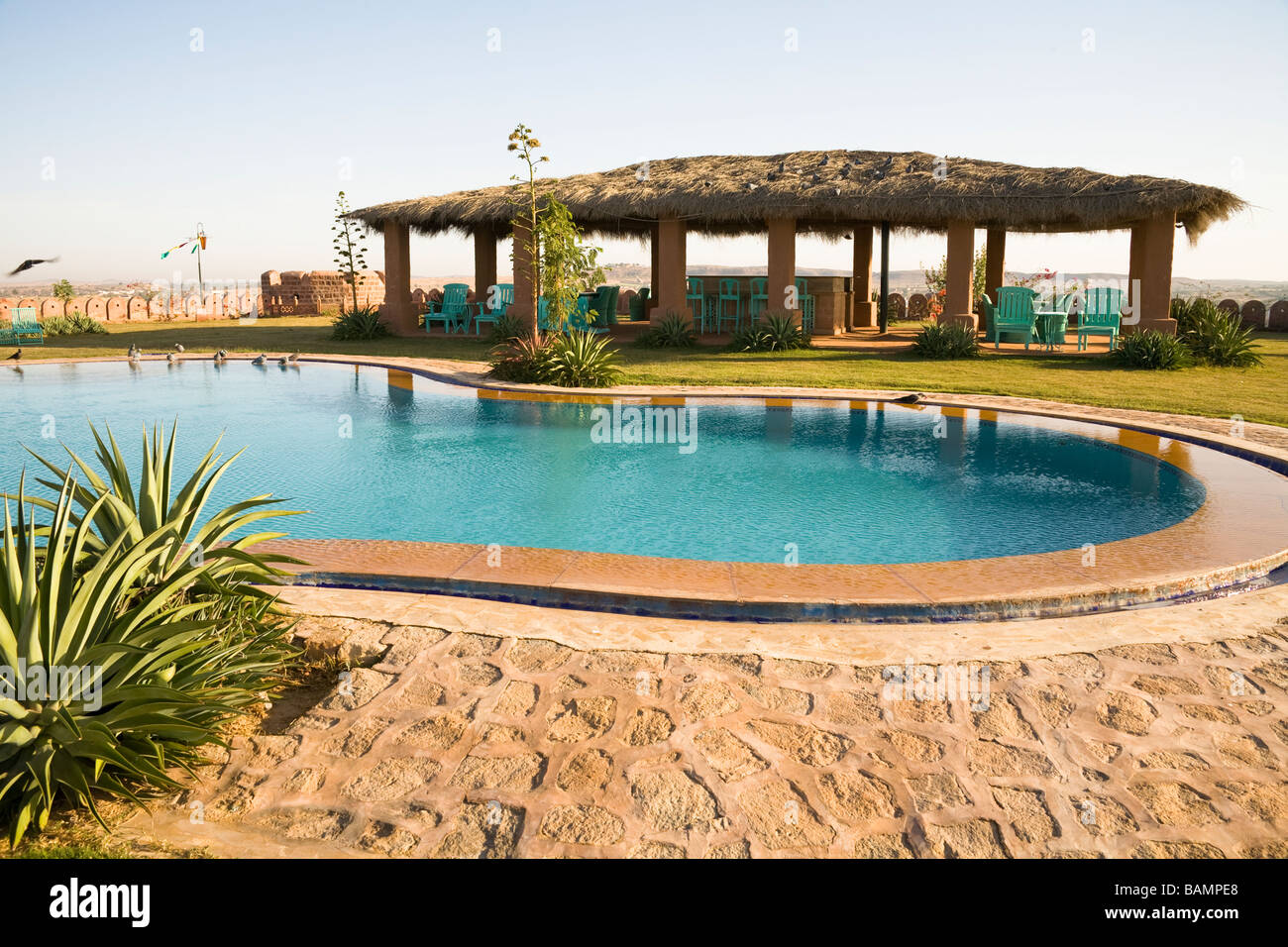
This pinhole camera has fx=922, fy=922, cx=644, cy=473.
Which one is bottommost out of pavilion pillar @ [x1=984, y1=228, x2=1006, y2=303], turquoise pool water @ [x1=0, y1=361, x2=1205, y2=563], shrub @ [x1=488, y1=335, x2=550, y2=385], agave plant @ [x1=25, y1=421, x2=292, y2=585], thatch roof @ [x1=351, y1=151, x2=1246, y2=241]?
turquoise pool water @ [x1=0, y1=361, x2=1205, y2=563]

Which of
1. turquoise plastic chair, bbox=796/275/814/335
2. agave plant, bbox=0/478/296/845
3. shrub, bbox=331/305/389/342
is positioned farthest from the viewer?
shrub, bbox=331/305/389/342

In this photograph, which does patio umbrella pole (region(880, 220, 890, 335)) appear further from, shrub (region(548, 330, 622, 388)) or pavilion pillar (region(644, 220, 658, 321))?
shrub (region(548, 330, 622, 388))

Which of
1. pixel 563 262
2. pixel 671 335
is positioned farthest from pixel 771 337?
pixel 563 262

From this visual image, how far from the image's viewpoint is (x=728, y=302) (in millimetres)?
19078

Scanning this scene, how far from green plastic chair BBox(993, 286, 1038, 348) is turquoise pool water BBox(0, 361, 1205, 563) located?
6.79 metres

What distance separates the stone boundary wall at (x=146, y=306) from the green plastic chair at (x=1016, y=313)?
21990mm

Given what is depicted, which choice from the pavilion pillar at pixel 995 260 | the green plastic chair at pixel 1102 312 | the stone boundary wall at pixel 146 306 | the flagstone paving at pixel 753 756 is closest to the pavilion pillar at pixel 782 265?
the green plastic chair at pixel 1102 312

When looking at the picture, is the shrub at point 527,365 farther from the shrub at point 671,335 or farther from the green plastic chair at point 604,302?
the green plastic chair at point 604,302

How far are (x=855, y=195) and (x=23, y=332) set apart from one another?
17917mm

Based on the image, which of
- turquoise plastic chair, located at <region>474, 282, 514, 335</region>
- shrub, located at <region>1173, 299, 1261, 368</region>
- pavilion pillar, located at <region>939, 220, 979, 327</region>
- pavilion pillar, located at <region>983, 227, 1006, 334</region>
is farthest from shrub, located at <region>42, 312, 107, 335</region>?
shrub, located at <region>1173, 299, 1261, 368</region>

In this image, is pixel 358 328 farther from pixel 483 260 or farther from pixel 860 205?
pixel 860 205

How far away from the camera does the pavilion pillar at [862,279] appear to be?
21.3 m

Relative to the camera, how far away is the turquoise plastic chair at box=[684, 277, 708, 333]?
19000mm
